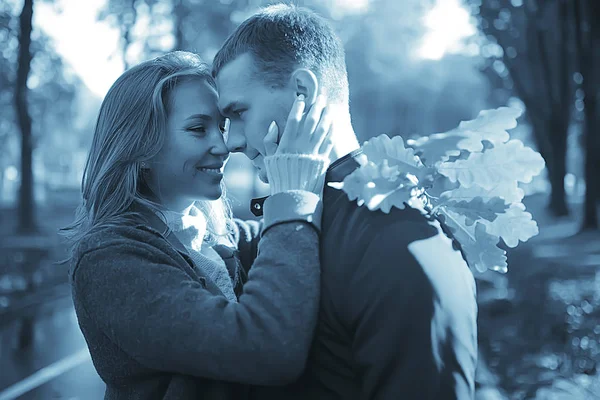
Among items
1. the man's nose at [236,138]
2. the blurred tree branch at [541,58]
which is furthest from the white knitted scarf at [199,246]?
the blurred tree branch at [541,58]

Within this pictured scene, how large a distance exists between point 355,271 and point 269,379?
0.42 m

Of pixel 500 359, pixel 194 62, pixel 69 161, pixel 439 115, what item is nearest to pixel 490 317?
pixel 500 359

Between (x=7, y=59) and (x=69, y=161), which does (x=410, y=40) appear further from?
(x=69, y=161)

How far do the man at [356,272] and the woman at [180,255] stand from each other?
0.10m

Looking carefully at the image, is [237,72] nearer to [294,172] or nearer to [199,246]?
[294,172]

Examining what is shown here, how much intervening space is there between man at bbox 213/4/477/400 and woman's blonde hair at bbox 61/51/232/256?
47cm

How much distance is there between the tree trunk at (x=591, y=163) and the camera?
1290cm

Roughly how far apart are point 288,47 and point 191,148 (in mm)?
696

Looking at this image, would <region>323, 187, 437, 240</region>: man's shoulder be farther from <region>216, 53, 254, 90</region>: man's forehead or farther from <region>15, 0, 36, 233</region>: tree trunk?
<region>15, 0, 36, 233</region>: tree trunk

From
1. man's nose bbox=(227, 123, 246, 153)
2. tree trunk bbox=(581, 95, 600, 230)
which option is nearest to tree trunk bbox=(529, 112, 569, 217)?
tree trunk bbox=(581, 95, 600, 230)

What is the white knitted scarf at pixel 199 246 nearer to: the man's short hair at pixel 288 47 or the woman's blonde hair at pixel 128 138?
the woman's blonde hair at pixel 128 138

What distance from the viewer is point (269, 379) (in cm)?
190

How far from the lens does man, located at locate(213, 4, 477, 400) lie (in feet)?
5.85

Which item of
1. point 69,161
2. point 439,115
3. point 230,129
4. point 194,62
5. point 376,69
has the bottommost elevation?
point 69,161
